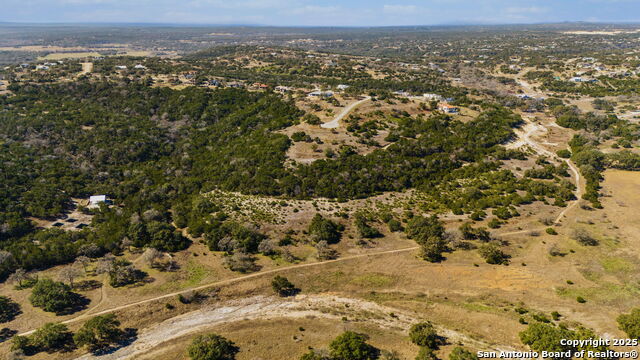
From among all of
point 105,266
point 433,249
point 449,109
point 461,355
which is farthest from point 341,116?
point 461,355

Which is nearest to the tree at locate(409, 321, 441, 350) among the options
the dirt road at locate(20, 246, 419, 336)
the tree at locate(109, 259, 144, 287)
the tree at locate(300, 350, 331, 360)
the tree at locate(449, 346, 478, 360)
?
the tree at locate(449, 346, 478, 360)

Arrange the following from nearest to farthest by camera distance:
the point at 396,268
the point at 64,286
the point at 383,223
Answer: the point at 64,286, the point at 396,268, the point at 383,223

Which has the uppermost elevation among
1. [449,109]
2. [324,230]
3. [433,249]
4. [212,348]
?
[449,109]

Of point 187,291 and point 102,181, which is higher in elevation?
point 102,181

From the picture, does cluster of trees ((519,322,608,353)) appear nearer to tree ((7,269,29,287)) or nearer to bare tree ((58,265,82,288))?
bare tree ((58,265,82,288))

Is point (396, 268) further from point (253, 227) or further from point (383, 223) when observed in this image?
point (253, 227)

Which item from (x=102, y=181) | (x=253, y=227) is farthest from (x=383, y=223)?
(x=102, y=181)

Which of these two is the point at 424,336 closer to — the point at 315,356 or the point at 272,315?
the point at 315,356
